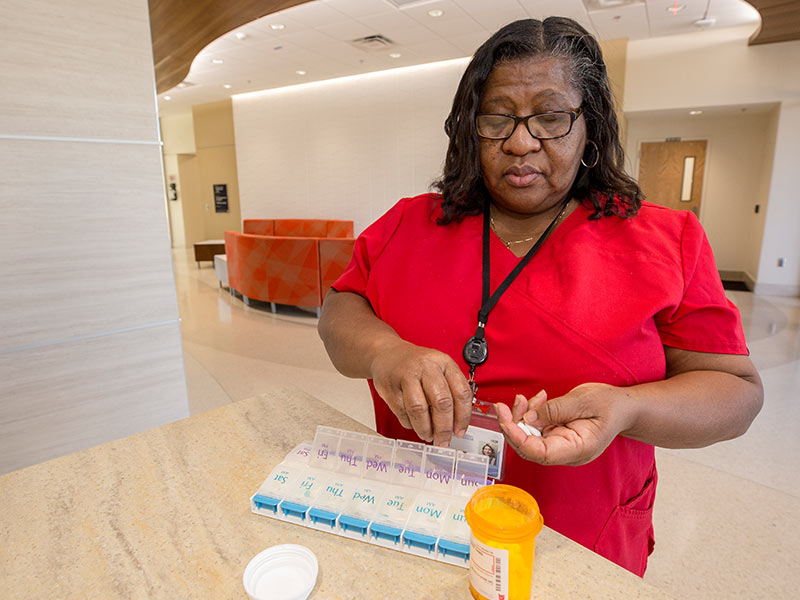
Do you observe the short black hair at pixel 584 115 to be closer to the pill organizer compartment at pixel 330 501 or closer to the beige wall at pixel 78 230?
the pill organizer compartment at pixel 330 501

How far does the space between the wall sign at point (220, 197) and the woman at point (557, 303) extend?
11.6 meters

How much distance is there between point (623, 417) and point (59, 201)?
6.52ft

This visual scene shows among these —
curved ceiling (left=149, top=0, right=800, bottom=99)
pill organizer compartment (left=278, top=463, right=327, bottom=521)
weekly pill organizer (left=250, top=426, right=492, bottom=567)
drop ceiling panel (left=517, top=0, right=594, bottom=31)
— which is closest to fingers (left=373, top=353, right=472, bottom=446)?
weekly pill organizer (left=250, top=426, right=492, bottom=567)

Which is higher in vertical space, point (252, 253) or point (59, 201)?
point (59, 201)

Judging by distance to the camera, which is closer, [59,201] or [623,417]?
[623,417]

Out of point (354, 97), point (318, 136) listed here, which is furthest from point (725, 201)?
point (318, 136)

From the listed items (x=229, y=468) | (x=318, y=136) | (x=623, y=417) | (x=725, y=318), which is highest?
(x=318, y=136)

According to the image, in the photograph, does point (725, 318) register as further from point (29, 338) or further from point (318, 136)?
point (318, 136)

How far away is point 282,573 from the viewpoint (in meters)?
0.69

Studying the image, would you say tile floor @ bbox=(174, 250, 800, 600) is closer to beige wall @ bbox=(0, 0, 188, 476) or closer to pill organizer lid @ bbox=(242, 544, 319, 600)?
beige wall @ bbox=(0, 0, 188, 476)

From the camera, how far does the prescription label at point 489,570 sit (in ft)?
1.95

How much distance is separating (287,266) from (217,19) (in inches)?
112

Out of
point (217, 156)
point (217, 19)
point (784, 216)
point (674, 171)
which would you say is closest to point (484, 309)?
point (217, 19)

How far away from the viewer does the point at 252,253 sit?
612 cm
